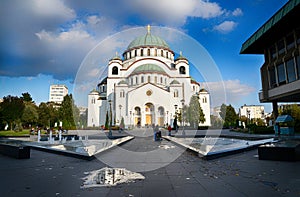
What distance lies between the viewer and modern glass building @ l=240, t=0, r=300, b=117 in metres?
21.7

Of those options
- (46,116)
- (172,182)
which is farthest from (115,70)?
(172,182)

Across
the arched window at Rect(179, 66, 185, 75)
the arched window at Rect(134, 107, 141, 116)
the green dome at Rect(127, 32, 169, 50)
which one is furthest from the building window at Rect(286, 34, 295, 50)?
the green dome at Rect(127, 32, 169, 50)

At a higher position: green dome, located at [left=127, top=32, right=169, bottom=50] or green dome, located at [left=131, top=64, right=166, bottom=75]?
green dome, located at [left=127, top=32, right=169, bottom=50]

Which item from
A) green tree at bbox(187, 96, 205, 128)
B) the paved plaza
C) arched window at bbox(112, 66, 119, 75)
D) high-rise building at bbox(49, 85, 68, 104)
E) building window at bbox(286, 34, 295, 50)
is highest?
high-rise building at bbox(49, 85, 68, 104)

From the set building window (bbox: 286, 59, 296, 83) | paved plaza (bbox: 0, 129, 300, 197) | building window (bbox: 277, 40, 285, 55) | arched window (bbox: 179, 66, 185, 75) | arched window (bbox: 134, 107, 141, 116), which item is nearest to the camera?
paved plaza (bbox: 0, 129, 300, 197)

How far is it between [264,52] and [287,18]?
8.41m

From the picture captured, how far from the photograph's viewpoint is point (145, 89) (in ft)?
177

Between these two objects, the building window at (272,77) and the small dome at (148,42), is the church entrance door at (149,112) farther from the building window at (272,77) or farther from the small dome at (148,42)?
the building window at (272,77)

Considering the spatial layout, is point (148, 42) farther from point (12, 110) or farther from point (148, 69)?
point (12, 110)

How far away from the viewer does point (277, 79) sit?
25922mm

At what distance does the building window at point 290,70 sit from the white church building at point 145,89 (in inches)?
983

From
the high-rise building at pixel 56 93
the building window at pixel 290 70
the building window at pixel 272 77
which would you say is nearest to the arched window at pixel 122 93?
the building window at pixel 272 77

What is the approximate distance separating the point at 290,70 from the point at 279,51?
11.2 ft

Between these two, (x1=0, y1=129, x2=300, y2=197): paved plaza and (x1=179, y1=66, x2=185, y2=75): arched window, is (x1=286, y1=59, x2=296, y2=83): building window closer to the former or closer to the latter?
(x1=0, y1=129, x2=300, y2=197): paved plaza
